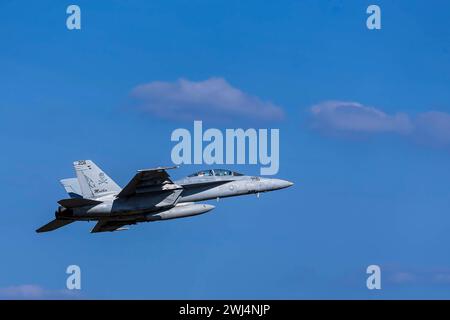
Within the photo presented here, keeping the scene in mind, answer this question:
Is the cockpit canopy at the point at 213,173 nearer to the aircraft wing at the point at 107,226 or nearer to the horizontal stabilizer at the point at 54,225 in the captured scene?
the aircraft wing at the point at 107,226

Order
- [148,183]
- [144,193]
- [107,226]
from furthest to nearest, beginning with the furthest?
[107,226] < [144,193] < [148,183]

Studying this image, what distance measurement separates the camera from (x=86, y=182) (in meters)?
72.9

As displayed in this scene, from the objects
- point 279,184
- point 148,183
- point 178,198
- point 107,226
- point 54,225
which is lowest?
point 54,225

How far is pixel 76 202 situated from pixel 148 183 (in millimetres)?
4719

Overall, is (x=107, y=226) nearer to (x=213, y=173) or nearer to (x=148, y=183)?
Answer: (x=148, y=183)

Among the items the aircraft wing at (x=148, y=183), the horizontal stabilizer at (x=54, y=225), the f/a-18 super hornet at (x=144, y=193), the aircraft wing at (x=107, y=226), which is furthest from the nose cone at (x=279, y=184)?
the horizontal stabilizer at (x=54, y=225)

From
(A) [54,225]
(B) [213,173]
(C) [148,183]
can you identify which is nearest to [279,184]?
(B) [213,173]

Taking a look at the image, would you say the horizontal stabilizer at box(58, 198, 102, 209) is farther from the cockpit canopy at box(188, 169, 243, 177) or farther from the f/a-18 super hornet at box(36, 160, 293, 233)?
the cockpit canopy at box(188, 169, 243, 177)

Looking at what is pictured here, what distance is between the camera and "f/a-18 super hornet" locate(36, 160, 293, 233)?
7075cm

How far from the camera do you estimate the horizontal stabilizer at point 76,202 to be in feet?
228

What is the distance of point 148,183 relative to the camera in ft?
236
